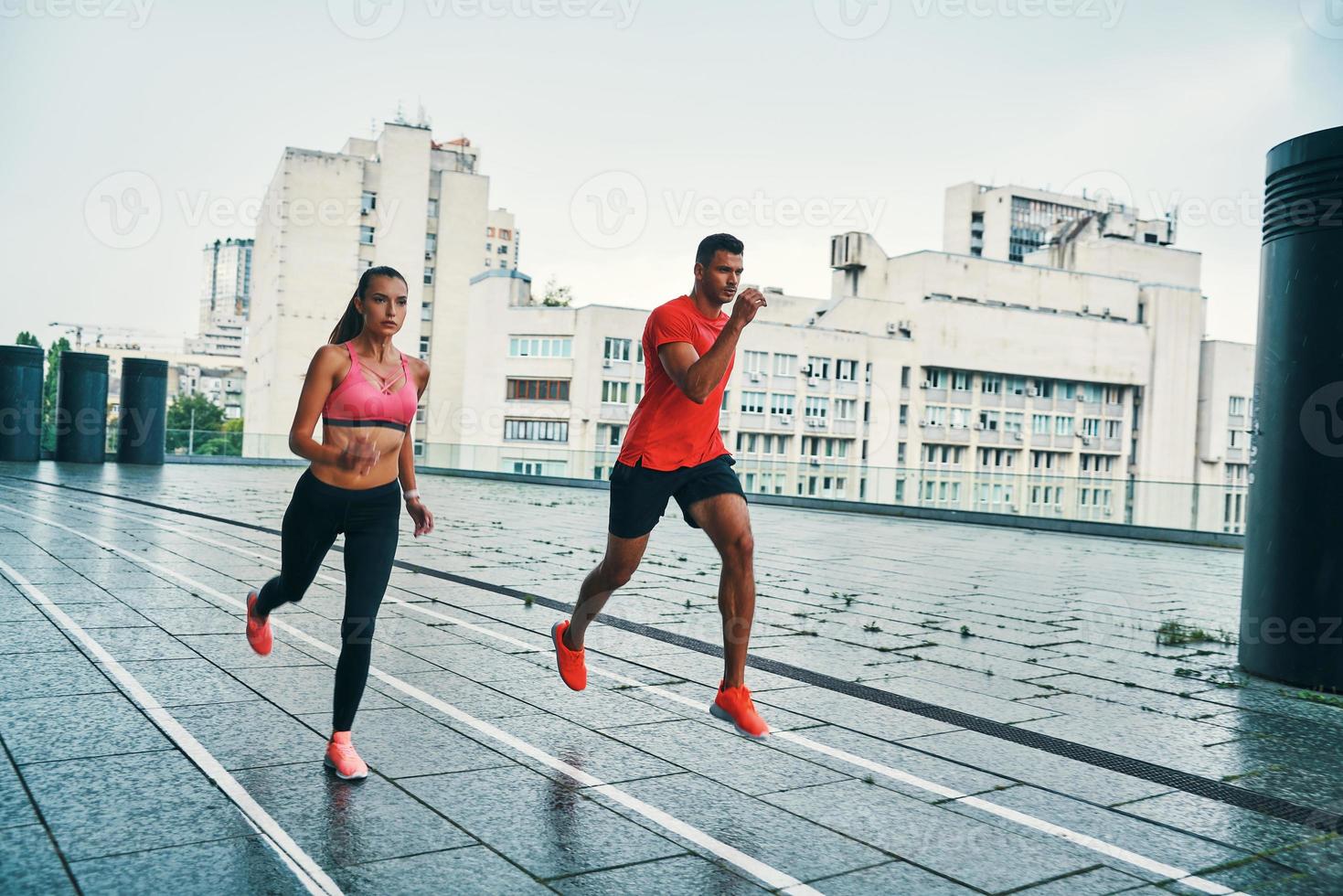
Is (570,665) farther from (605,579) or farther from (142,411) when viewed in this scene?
(142,411)

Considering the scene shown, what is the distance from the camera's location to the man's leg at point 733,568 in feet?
14.8

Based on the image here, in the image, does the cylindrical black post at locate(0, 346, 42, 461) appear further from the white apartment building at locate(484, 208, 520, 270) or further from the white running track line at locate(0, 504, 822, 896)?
the white apartment building at locate(484, 208, 520, 270)

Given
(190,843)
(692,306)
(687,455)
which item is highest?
(692,306)

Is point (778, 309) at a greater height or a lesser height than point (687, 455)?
greater

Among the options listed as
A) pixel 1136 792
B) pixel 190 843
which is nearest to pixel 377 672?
pixel 190 843

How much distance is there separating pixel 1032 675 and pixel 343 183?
267 ft

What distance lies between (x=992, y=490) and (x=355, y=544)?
1979 centimetres

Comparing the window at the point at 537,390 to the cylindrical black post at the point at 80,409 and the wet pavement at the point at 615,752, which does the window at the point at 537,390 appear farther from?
the wet pavement at the point at 615,752

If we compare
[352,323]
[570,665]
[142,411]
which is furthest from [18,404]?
[352,323]

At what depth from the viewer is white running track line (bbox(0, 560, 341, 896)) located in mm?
2941

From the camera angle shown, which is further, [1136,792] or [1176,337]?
[1176,337]

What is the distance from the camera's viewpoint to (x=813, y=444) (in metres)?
92.8

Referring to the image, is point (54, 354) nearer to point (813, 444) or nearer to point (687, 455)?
point (813, 444)

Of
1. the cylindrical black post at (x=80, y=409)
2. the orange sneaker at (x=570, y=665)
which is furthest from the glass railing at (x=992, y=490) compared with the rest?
the cylindrical black post at (x=80, y=409)
